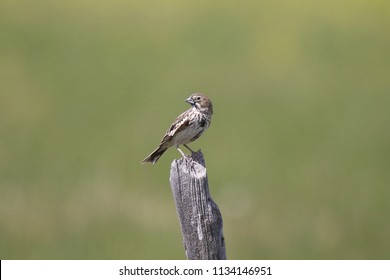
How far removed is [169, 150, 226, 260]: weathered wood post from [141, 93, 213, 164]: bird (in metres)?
1.39

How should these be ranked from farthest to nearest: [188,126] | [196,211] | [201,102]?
[201,102] → [188,126] → [196,211]

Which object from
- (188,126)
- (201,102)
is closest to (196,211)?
(188,126)

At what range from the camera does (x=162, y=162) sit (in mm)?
10414

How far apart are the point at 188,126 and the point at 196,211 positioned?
164cm


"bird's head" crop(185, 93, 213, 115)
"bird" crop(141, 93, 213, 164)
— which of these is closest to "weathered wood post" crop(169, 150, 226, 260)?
"bird" crop(141, 93, 213, 164)

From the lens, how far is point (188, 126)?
619cm

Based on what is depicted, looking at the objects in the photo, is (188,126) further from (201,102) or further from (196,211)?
(196,211)

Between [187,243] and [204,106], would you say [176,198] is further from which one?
[204,106]

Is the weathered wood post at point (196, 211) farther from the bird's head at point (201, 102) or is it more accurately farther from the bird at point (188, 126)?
the bird's head at point (201, 102)

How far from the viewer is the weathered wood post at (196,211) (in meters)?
4.64

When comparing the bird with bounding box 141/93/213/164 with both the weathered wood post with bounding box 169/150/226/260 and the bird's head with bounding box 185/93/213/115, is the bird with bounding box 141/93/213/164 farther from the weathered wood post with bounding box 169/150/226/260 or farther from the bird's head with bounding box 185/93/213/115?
the weathered wood post with bounding box 169/150/226/260

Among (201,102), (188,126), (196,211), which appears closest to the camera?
(196,211)
